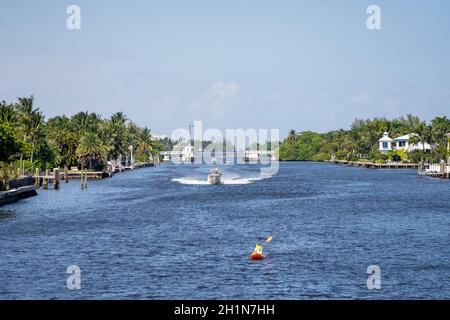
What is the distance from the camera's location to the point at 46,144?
6260 inches

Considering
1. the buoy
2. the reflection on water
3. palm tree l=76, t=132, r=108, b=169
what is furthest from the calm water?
palm tree l=76, t=132, r=108, b=169

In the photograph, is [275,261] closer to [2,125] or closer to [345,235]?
[345,235]

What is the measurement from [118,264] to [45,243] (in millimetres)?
13351

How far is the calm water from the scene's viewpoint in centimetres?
4341

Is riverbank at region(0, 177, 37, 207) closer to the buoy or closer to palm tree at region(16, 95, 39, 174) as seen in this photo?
palm tree at region(16, 95, 39, 174)

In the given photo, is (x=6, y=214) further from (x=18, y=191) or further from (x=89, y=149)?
(x=89, y=149)

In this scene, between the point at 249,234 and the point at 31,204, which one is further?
the point at 31,204

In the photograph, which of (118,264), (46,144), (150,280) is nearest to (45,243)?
(118,264)

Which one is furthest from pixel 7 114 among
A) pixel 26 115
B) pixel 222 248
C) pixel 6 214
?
pixel 222 248

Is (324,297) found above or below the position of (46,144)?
below

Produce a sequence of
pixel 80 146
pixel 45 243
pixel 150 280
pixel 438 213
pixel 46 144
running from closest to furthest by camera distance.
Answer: pixel 150 280, pixel 45 243, pixel 438 213, pixel 46 144, pixel 80 146

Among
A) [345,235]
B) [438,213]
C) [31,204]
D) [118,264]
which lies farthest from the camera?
[31,204]

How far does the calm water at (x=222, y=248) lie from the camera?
142 ft
